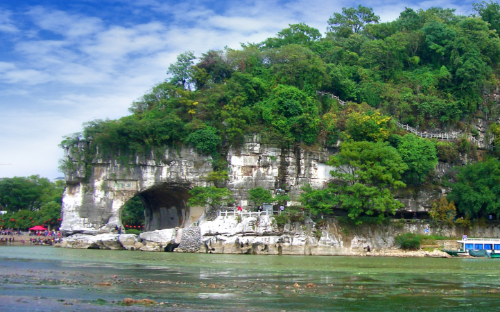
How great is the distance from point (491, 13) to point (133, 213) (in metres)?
41.9

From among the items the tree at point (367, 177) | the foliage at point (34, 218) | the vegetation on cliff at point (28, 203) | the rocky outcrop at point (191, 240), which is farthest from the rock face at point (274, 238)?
the vegetation on cliff at point (28, 203)

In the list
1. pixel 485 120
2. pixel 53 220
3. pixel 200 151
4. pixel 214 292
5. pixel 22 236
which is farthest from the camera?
pixel 53 220

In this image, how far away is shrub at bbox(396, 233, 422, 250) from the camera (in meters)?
38.0

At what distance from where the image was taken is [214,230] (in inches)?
1423

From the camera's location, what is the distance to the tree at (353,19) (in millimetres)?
58750

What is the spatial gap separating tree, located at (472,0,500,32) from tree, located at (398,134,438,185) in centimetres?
2085

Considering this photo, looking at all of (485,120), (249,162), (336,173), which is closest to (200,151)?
(249,162)

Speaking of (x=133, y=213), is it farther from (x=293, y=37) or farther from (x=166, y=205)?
(x=293, y=37)

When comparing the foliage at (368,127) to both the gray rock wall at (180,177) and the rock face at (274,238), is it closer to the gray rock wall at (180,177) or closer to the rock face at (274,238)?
the gray rock wall at (180,177)

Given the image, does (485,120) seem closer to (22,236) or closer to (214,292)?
(214,292)

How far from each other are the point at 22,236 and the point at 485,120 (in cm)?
4299

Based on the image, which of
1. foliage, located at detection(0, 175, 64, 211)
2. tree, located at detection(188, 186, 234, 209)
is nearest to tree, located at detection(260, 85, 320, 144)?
tree, located at detection(188, 186, 234, 209)

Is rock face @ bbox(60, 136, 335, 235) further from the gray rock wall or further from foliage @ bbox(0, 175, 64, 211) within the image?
foliage @ bbox(0, 175, 64, 211)

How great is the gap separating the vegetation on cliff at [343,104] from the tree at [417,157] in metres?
0.08
